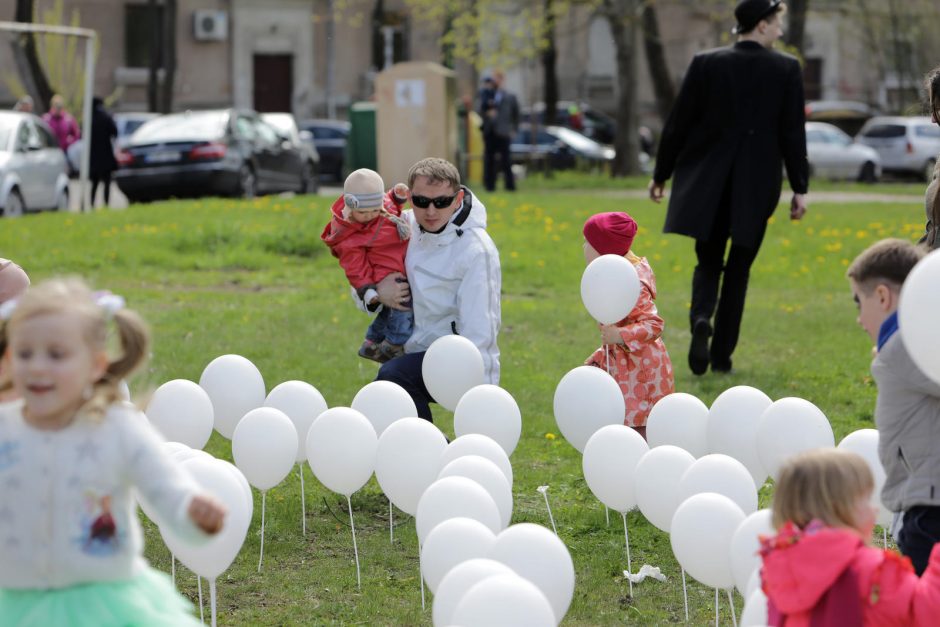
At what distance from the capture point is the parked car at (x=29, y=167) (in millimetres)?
16672

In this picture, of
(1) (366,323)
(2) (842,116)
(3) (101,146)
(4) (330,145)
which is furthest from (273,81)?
(1) (366,323)

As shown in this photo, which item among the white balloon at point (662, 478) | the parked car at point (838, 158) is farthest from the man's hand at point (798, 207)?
the parked car at point (838, 158)

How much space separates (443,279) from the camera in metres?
5.98

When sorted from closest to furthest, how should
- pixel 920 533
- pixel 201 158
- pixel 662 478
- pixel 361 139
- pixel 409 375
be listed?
1. pixel 920 533
2. pixel 662 478
3. pixel 409 375
4. pixel 201 158
5. pixel 361 139

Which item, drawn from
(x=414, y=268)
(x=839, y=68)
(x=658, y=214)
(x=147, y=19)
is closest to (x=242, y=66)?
(x=147, y=19)

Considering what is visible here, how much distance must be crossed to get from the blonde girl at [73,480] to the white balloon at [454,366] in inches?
103

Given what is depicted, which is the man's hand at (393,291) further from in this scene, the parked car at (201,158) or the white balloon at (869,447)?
the parked car at (201,158)

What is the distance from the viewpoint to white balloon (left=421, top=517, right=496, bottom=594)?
3.85m

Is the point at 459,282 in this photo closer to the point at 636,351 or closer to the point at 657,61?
the point at 636,351

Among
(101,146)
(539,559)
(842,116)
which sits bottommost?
(539,559)

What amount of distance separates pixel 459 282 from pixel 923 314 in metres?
2.93

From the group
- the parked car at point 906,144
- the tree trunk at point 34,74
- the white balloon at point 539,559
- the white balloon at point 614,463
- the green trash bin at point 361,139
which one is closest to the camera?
the white balloon at point 539,559

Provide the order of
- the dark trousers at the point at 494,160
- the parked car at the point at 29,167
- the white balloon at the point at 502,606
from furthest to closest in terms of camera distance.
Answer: the dark trousers at the point at 494,160
the parked car at the point at 29,167
the white balloon at the point at 502,606

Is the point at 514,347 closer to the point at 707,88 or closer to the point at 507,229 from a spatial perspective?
the point at 707,88
